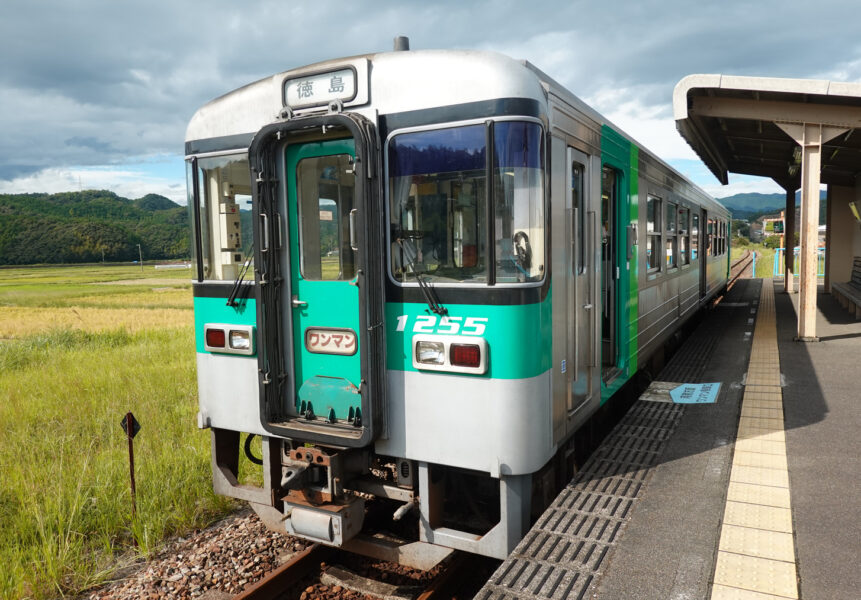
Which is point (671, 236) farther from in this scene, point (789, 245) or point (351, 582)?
point (789, 245)

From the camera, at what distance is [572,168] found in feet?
13.7

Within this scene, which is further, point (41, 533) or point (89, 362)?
point (89, 362)

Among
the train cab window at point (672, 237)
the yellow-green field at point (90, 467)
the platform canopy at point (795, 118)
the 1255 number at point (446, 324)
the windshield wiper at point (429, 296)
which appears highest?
the platform canopy at point (795, 118)

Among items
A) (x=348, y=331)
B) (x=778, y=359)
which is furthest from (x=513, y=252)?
(x=778, y=359)

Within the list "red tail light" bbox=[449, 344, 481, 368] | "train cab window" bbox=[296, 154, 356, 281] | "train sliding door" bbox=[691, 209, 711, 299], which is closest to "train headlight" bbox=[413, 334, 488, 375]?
"red tail light" bbox=[449, 344, 481, 368]

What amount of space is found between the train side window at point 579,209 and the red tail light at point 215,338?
92.3 inches

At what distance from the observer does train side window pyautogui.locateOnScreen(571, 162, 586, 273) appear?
166 inches

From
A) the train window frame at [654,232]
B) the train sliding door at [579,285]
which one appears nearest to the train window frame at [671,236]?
the train window frame at [654,232]

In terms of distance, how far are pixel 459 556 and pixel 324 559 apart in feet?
2.93

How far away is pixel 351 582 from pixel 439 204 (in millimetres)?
2346

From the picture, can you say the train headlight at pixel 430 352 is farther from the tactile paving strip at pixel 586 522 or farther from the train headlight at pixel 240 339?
the train headlight at pixel 240 339

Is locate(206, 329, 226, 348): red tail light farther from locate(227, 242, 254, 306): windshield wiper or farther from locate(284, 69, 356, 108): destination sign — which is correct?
locate(284, 69, 356, 108): destination sign

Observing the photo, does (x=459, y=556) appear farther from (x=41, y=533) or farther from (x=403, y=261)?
(x=41, y=533)

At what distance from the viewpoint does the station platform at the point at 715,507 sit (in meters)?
2.92
